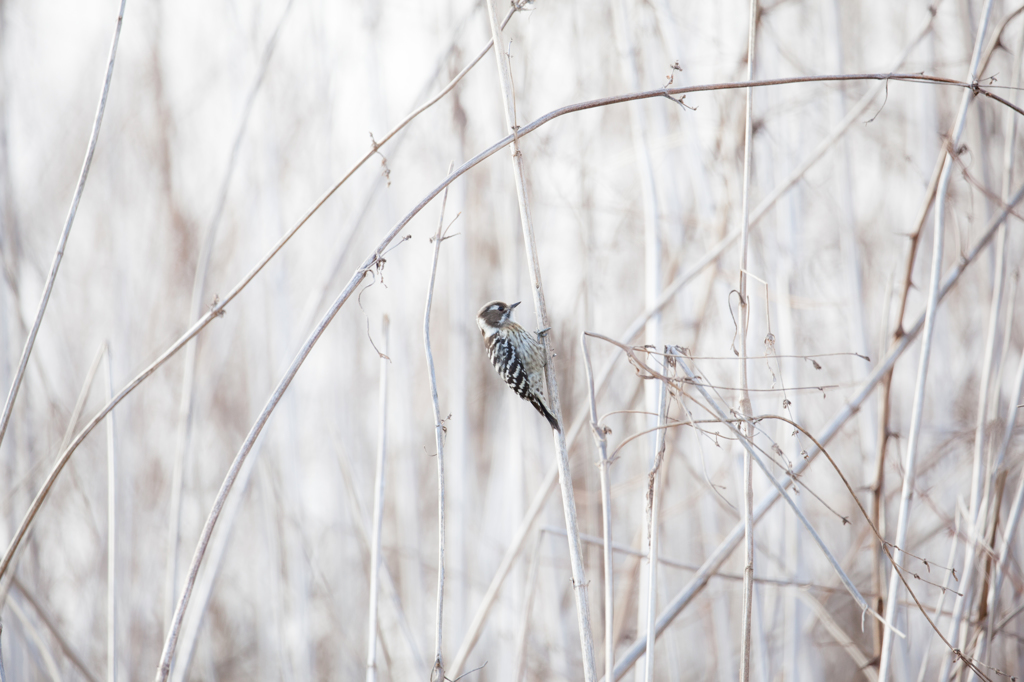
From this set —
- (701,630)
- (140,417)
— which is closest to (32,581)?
(140,417)

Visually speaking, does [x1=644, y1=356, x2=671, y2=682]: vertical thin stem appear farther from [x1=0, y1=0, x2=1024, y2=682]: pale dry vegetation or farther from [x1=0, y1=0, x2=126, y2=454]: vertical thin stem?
[x1=0, y1=0, x2=126, y2=454]: vertical thin stem

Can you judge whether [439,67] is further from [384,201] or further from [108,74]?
[384,201]

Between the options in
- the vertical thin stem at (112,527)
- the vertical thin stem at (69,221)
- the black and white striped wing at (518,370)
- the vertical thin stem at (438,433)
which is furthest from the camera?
the black and white striped wing at (518,370)

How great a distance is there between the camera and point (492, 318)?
281 centimetres

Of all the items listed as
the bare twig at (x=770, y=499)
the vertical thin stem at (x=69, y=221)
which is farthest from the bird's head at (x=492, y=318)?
the vertical thin stem at (x=69, y=221)

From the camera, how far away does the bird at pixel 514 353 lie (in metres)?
2.42

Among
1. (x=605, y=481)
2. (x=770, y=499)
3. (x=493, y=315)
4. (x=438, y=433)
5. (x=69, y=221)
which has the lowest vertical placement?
(x=770, y=499)

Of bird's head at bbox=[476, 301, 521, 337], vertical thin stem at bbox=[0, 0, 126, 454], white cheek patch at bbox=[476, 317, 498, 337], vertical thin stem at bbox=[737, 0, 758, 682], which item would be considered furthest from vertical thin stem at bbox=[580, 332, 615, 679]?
white cheek patch at bbox=[476, 317, 498, 337]

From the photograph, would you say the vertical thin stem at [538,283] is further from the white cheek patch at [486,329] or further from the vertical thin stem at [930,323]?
the white cheek patch at [486,329]

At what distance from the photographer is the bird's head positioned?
2739 mm

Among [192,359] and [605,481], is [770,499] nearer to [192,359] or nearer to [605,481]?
[605,481]

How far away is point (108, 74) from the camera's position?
4.74 feet

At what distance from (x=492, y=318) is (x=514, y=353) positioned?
0.22 m

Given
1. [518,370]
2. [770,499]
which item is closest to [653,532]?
[770,499]
